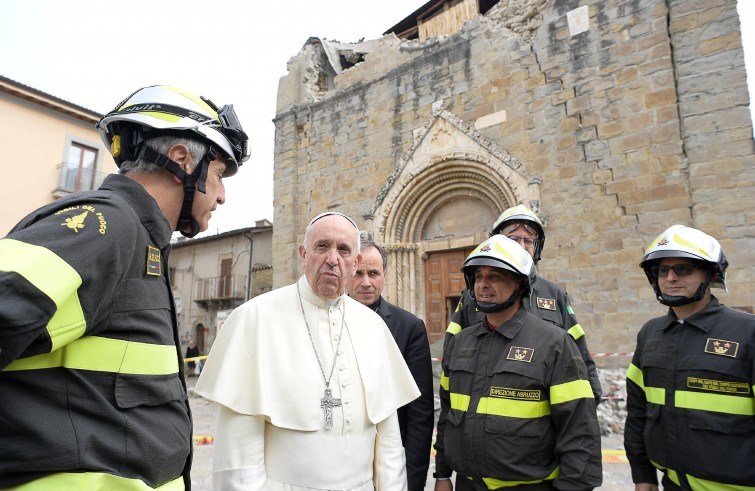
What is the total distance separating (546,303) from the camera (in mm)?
3520

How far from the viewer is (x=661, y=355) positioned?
2781mm

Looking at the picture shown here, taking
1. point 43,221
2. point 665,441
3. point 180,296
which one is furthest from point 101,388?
point 180,296

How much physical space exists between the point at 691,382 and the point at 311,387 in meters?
2.15

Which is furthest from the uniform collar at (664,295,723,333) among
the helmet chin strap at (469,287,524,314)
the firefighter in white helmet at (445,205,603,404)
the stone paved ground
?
the stone paved ground

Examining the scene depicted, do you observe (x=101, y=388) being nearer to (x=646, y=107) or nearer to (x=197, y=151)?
(x=197, y=151)

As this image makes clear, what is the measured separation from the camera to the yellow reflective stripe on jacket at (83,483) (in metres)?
1.07

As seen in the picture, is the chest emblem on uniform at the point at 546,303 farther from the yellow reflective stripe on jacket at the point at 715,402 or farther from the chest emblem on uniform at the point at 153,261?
the chest emblem on uniform at the point at 153,261

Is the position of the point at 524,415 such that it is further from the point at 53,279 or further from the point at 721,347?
the point at 53,279

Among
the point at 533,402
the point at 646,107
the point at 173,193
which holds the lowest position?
the point at 533,402

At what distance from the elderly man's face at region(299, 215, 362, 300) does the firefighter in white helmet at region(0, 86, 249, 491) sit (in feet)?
2.89

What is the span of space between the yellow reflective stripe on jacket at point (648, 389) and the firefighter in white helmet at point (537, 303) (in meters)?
0.38

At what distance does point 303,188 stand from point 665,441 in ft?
35.2

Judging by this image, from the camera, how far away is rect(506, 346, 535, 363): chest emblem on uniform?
244cm

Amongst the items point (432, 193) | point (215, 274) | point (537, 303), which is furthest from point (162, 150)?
point (215, 274)
